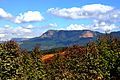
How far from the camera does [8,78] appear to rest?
67.3 meters

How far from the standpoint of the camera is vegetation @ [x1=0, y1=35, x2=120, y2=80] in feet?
220

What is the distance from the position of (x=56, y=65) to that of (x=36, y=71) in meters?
7.06

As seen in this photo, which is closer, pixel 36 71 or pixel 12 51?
pixel 12 51

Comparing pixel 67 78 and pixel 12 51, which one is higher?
pixel 12 51

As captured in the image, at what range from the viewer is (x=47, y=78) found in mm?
90688

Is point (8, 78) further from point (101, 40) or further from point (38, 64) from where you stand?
point (101, 40)

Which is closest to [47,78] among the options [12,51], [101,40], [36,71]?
[36,71]

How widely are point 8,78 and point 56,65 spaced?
98.5 ft

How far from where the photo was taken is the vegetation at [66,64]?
6719 cm

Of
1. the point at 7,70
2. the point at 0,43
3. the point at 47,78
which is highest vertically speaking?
the point at 0,43

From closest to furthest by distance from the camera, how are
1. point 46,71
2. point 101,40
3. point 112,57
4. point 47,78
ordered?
point 47,78, point 46,71, point 112,57, point 101,40

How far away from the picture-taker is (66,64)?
97.3 metres

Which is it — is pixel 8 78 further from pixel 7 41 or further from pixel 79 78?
pixel 79 78

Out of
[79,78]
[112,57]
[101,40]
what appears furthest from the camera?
[101,40]
